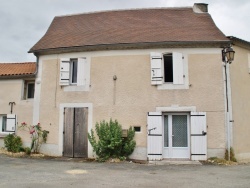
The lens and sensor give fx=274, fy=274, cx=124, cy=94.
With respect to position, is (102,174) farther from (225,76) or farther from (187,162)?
(225,76)

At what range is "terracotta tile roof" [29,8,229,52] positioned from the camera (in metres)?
11.9

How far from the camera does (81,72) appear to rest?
12.2 meters

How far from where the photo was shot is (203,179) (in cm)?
780

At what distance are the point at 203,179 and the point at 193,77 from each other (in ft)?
15.8

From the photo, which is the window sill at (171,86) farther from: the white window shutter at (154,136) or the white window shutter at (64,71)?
the white window shutter at (64,71)

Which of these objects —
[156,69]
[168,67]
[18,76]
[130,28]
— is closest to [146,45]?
[156,69]

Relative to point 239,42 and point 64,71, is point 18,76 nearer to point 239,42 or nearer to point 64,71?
point 64,71

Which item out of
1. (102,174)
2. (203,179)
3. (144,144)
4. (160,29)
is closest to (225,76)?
(160,29)

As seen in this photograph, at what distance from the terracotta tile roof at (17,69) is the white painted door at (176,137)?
6.79 metres

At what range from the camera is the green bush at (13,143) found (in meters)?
12.4

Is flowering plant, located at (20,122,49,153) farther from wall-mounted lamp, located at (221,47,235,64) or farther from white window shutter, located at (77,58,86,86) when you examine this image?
wall-mounted lamp, located at (221,47,235,64)

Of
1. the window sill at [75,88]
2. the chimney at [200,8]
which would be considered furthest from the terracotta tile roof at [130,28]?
the window sill at [75,88]

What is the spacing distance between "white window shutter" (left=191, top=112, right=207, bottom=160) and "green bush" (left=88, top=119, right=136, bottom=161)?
94.3 inches

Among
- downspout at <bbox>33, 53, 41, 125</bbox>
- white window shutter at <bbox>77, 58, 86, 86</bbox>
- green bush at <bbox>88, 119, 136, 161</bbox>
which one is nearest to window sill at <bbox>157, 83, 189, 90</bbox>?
green bush at <bbox>88, 119, 136, 161</bbox>
